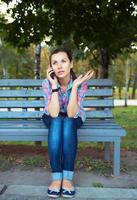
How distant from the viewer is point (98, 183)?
4.81 metres

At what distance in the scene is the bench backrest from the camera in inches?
231

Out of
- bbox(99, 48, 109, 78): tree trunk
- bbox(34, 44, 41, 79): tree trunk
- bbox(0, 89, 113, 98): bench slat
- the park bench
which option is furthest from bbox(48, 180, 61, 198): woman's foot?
bbox(34, 44, 41, 79): tree trunk

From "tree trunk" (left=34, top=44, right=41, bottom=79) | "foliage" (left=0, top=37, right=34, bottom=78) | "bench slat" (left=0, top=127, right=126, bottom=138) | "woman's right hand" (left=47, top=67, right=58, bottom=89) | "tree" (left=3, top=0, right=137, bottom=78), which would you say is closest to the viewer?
"woman's right hand" (left=47, top=67, right=58, bottom=89)

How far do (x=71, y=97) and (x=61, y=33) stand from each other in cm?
314

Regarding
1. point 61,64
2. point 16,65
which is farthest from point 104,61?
point 16,65

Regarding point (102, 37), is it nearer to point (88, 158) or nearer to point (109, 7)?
point (109, 7)

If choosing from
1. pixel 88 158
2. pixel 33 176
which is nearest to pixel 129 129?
pixel 88 158

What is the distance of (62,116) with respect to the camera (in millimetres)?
4699

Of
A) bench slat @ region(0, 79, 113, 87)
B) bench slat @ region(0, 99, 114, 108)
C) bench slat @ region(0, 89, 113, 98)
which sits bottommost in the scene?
bench slat @ region(0, 99, 114, 108)

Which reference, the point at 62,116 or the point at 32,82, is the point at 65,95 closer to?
the point at 62,116

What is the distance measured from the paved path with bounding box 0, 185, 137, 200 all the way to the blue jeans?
0.61 feet

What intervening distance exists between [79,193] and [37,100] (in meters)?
1.90

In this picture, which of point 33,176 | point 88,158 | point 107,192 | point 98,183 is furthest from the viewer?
point 88,158

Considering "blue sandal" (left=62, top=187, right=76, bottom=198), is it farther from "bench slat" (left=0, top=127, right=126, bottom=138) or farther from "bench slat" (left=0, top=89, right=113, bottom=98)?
"bench slat" (left=0, top=89, right=113, bottom=98)
